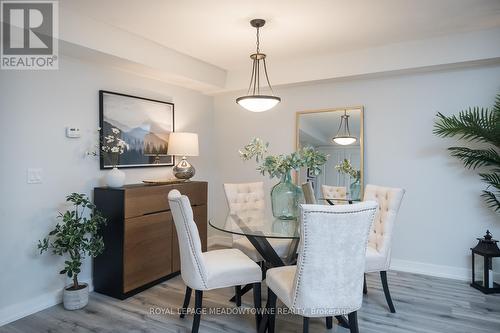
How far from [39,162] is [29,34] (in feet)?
3.34

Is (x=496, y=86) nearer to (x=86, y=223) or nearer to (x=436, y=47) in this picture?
(x=436, y=47)

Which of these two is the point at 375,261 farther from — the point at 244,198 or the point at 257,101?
the point at 257,101

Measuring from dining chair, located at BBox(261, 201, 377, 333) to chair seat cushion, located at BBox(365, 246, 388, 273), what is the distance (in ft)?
2.47

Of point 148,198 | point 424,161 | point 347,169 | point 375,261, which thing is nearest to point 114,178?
point 148,198

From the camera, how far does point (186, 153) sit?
3.98 m

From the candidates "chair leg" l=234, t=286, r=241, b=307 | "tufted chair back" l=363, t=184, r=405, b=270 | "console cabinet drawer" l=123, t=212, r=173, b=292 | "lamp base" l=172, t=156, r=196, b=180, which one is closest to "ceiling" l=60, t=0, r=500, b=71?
"lamp base" l=172, t=156, r=196, b=180

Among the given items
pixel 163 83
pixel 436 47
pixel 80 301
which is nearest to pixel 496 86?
pixel 436 47

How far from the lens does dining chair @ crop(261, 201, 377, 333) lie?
1.80 m

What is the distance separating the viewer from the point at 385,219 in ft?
9.18

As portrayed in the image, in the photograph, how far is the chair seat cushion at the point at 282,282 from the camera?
203 centimetres

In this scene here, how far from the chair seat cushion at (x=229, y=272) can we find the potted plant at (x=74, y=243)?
3.56ft

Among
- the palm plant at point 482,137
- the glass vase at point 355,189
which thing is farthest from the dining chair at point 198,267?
the palm plant at point 482,137

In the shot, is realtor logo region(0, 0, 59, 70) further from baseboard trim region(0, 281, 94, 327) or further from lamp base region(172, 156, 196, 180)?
baseboard trim region(0, 281, 94, 327)

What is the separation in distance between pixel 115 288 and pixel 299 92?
3.09 m
